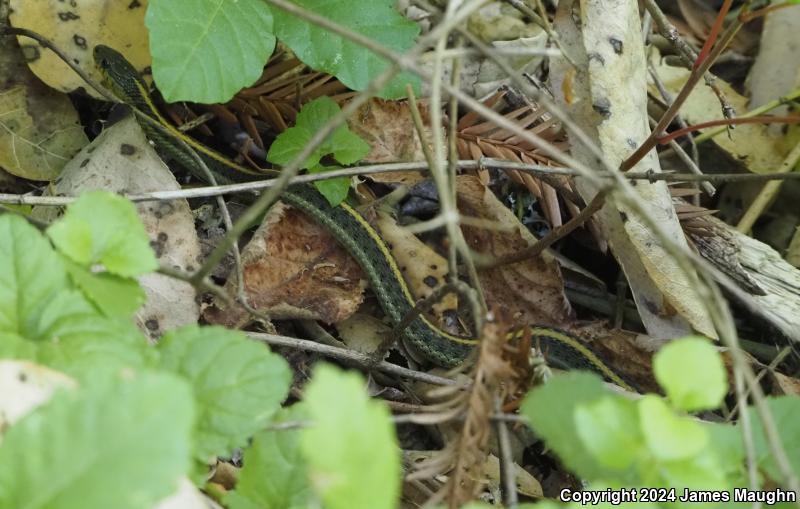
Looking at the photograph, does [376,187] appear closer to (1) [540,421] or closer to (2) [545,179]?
(2) [545,179]

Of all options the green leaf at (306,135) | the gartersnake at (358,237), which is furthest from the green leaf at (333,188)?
the gartersnake at (358,237)

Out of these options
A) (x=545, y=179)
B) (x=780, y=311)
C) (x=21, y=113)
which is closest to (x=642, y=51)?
(x=545, y=179)

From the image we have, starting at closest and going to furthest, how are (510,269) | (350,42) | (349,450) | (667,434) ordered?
(349,450) < (667,434) < (350,42) < (510,269)

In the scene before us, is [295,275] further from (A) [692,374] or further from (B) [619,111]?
(A) [692,374]

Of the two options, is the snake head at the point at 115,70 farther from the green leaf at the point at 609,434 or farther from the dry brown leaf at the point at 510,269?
the green leaf at the point at 609,434

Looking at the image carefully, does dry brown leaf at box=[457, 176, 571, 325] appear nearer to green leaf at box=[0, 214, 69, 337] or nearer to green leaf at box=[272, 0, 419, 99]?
green leaf at box=[272, 0, 419, 99]

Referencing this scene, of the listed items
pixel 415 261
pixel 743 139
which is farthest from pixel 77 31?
pixel 743 139

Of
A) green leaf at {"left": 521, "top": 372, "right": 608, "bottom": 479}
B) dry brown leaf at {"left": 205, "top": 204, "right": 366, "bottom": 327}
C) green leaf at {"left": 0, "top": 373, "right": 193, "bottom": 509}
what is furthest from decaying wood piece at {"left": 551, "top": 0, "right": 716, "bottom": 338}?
green leaf at {"left": 0, "top": 373, "right": 193, "bottom": 509}
